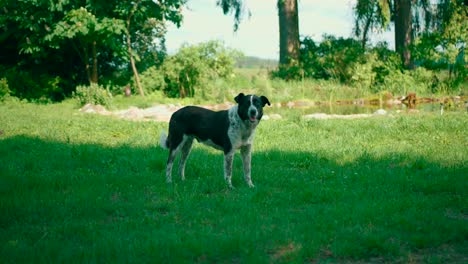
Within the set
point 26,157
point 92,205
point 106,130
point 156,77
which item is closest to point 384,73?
point 156,77

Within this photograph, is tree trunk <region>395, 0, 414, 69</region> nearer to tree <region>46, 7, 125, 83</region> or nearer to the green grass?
tree <region>46, 7, 125, 83</region>

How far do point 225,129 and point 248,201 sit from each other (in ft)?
4.37

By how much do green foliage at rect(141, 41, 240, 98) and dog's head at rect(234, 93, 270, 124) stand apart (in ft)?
51.7

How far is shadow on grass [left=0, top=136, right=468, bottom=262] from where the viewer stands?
500 cm

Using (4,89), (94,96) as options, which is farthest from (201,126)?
(4,89)

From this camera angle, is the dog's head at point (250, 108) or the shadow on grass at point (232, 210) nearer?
the shadow on grass at point (232, 210)

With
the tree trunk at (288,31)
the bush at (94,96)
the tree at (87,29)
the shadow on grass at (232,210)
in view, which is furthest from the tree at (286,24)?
the shadow on grass at (232,210)

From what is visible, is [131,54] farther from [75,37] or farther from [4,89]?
[4,89]

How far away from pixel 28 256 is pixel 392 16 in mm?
28341

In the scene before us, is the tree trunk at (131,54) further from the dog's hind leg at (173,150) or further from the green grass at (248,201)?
the dog's hind leg at (173,150)

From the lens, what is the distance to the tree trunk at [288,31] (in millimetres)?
27938

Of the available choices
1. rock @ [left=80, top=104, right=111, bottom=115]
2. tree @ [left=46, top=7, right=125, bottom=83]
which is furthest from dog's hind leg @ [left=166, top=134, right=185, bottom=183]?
tree @ [left=46, top=7, right=125, bottom=83]

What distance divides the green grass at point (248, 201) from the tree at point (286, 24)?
1686cm

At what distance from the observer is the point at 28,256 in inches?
187
